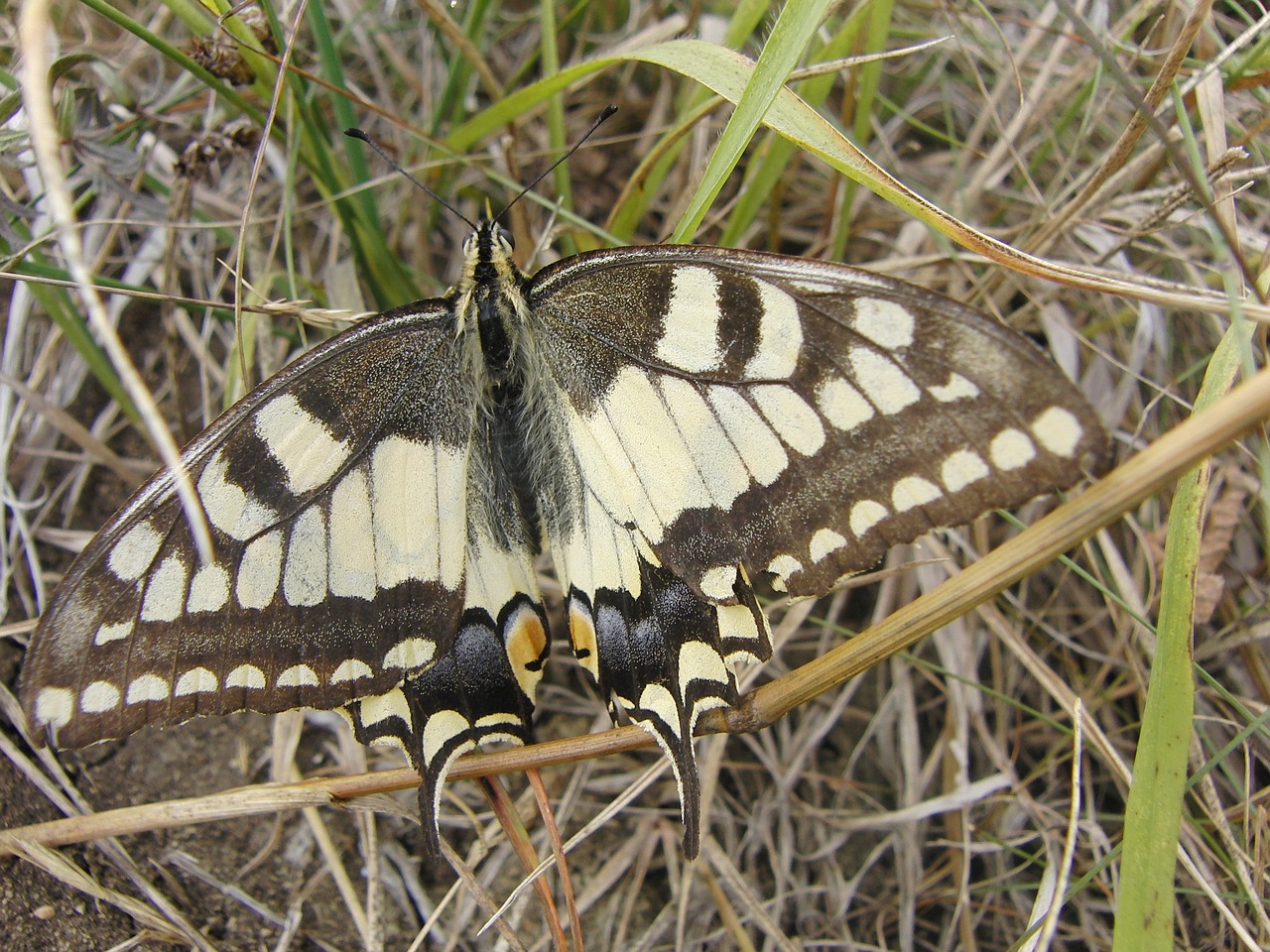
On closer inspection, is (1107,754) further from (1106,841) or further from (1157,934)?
(1157,934)

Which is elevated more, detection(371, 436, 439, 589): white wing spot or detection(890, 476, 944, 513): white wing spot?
detection(890, 476, 944, 513): white wing spot

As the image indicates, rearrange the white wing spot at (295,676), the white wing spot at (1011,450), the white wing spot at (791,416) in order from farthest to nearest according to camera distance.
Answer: the white wing spot at (295,676), the white wing spot at (791,416), the white wing spot at (1011,450)

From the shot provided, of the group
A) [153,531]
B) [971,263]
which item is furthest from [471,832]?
[971,263]

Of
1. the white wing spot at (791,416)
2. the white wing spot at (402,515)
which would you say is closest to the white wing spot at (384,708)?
the white wing spot at (402,515)

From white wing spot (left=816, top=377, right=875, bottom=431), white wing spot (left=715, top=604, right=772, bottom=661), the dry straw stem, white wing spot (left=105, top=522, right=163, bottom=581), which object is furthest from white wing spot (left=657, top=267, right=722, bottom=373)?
white wing spot (left=105, top=522, right=163, bottom=581)

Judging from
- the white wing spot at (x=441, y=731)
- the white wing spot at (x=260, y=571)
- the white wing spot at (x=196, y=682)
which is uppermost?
the white wing spot at (x=260, y=571)

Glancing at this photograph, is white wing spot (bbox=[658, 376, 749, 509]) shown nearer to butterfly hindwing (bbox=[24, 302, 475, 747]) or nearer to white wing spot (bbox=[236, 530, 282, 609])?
butterfly hindwing (bbox=[24, 302, 475, 747])

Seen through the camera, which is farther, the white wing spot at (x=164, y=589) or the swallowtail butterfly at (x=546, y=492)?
the white wing spot at (x=164, y=589)

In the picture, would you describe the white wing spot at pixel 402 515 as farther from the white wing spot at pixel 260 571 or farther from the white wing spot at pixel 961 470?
the white wing spot at pixel 961 470
